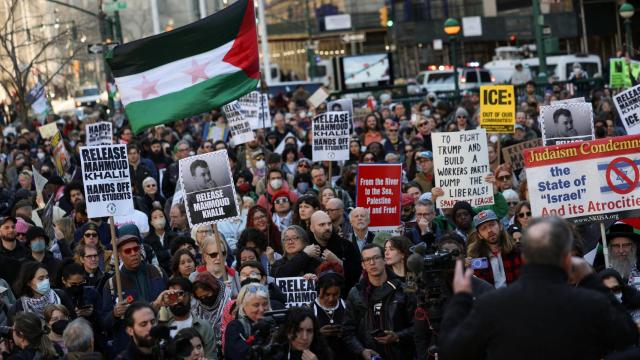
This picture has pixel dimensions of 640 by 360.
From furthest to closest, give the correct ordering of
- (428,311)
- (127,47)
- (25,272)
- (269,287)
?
1. (127,47)
2. (25,272)
3. (269,287)
4. (428,311)

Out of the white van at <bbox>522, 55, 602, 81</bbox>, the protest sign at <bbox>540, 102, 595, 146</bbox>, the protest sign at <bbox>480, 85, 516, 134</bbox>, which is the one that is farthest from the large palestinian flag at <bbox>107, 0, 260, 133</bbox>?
the white van at <bbox>522, 55, 602, 81</bbox>

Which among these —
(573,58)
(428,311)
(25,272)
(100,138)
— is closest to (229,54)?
(25,272)

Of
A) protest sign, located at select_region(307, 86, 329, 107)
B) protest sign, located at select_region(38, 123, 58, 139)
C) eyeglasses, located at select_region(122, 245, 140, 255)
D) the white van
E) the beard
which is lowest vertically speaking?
the beard

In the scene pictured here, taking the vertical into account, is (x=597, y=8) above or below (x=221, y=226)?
above

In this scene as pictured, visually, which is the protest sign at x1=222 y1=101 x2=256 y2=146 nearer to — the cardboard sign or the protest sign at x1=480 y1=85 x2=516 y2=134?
the cardboard sign

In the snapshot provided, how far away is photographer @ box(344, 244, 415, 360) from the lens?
8.95 m

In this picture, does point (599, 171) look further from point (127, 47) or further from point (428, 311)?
point (127, 47)

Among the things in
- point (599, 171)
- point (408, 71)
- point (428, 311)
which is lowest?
point (428, 311)

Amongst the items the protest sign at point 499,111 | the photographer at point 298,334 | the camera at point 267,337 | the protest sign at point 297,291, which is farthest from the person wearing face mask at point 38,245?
the protest sign at point 499,111

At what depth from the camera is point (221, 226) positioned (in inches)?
542

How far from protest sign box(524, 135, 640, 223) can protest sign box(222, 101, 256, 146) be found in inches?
335

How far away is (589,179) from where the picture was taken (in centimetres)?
986

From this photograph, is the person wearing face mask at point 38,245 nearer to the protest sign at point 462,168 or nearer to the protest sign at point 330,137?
the protest sign at point 462,168

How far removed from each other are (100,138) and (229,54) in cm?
815
